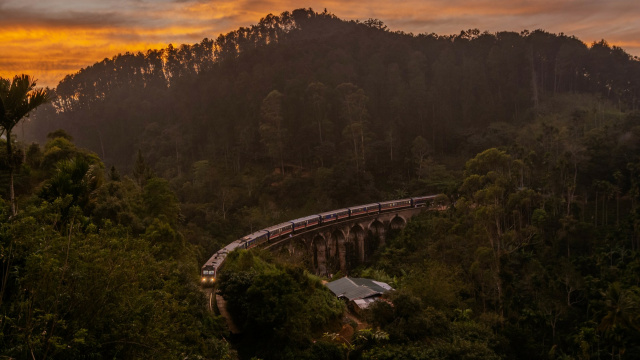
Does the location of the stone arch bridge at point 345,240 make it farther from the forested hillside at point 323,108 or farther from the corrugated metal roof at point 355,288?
the corrugated metal roof at point 355,288

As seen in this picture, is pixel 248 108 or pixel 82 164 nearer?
pixel 82 164

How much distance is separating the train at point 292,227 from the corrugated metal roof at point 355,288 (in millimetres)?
6801

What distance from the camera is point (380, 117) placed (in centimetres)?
6819

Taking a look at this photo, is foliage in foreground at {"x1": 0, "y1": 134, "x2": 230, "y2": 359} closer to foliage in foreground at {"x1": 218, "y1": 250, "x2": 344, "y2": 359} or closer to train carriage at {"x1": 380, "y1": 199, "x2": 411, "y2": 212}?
foliage in foreground at {"x1": 218, "y1": 250, "x2": 344, "y2": 359}

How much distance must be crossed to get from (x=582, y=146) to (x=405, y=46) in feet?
130

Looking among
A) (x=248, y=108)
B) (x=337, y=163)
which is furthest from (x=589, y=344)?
(x=248, y=108)

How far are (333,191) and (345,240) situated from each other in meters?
10.4

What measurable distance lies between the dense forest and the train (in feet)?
5.80

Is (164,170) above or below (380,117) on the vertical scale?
below

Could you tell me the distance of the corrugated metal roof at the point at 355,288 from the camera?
2515 centimetres

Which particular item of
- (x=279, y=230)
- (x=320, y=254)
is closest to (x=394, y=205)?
(x=320, y=254)

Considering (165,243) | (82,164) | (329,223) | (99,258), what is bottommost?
(329,223)

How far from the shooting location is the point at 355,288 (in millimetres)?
25891

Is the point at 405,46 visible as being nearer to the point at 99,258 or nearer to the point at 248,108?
the point at 248,108
